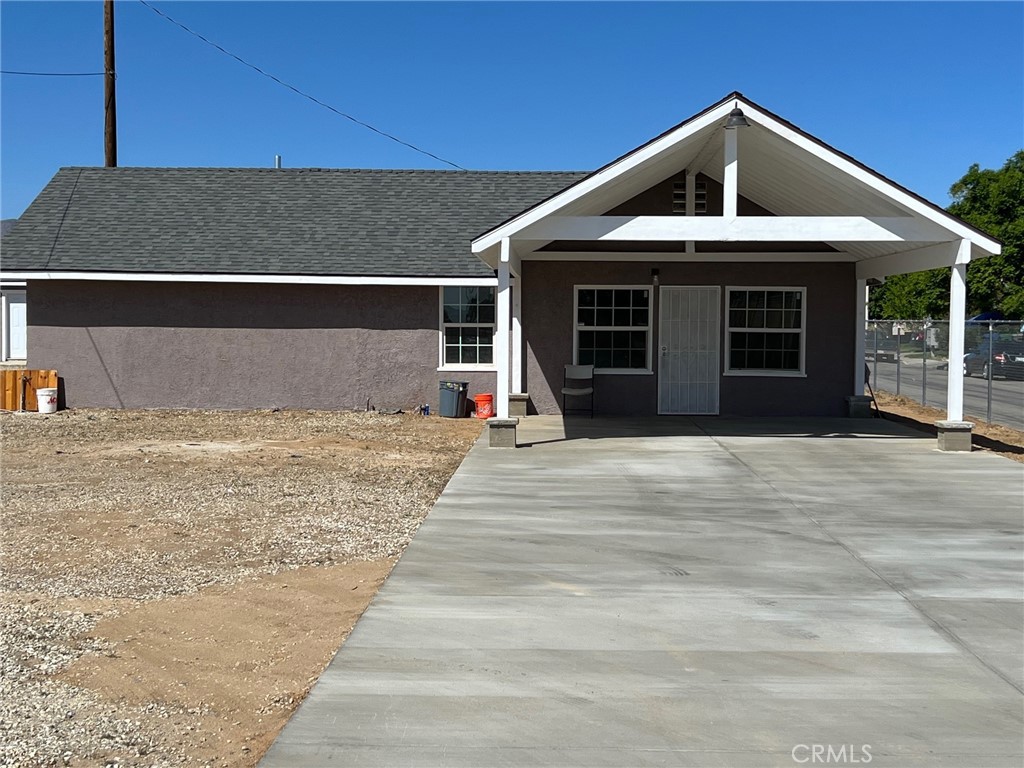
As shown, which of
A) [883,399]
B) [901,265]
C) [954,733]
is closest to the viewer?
[954,733]

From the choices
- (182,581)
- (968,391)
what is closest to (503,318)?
(182,581)

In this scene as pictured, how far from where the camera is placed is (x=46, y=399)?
18.3 m

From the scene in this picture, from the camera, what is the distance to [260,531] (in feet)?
28.6

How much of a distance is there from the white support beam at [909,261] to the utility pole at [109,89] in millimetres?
18248

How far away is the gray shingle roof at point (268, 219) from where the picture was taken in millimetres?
Answer: 18625

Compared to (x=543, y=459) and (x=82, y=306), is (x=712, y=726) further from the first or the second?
(x=82, y=306)

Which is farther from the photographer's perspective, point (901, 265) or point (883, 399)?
point (883, 399)

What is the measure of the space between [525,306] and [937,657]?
1299 cm

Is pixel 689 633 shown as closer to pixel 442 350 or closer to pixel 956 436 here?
pixel 956 436

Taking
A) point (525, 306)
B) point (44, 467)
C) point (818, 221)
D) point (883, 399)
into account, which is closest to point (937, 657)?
point (818, 221)

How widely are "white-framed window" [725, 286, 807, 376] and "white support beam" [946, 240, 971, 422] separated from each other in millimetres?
4490

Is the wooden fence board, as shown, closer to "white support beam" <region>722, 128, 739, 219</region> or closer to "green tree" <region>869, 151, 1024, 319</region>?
"white support beam" <region>722, 128, 739, 219</region>

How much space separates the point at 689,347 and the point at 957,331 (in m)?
5.35

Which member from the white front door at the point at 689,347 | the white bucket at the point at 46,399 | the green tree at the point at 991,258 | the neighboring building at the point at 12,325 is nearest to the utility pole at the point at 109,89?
the neighboring building at the point at 12,325
